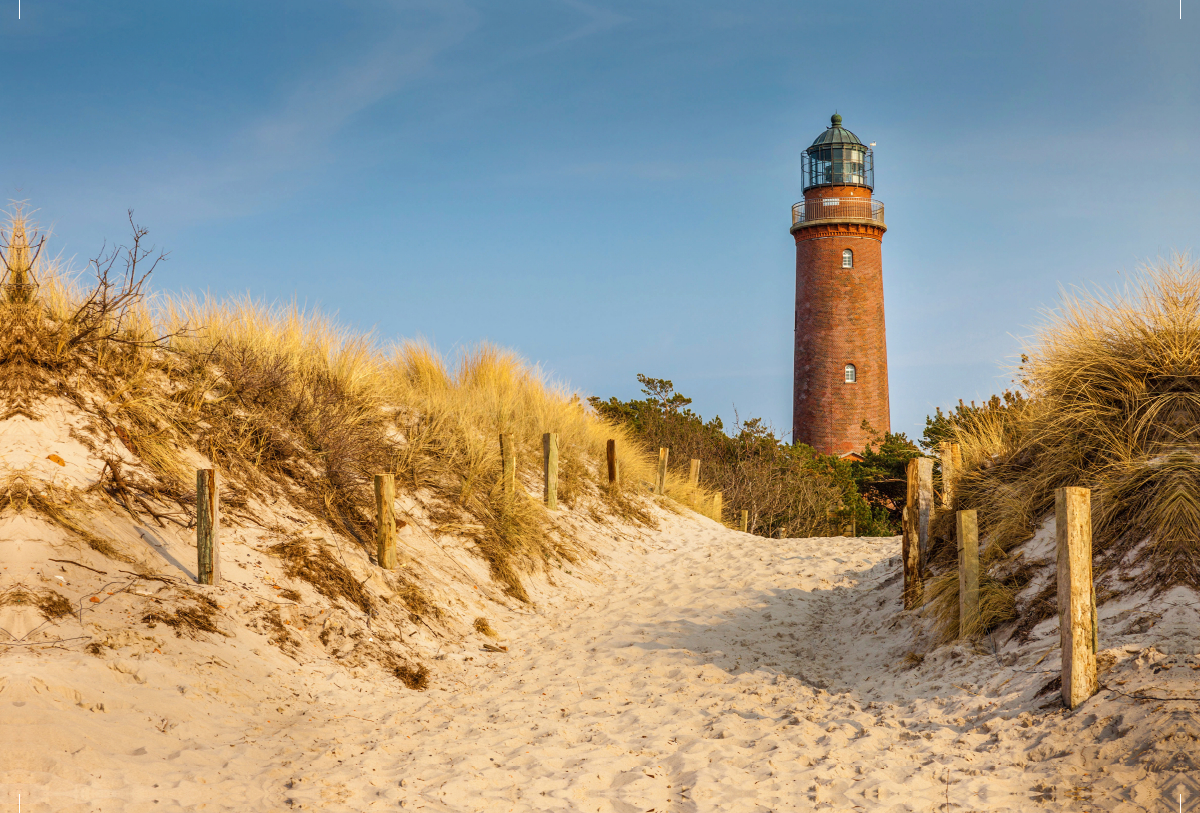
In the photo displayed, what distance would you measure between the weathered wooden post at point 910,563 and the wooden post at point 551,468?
18.9ft

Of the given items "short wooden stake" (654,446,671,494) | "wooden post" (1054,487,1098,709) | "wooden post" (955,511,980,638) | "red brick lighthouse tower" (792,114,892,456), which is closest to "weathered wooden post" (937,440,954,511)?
"wooden post" (955,511,980,638)

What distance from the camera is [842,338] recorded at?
2653 centimetres

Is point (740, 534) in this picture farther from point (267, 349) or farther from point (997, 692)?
point (997, 692)

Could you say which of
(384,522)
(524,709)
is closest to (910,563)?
(524,709)

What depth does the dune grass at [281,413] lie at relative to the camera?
7.74 metres

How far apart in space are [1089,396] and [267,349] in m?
Result: 9.28

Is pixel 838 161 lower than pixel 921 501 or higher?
higher

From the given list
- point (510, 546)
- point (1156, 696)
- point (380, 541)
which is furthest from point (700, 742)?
point (510, 546)

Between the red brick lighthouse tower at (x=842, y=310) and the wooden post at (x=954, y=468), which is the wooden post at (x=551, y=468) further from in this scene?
the red brick lighthouse tower at (x=842, y=310)

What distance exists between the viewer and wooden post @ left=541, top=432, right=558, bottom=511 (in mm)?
12625

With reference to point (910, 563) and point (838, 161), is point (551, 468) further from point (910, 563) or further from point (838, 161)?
point (838, 161)

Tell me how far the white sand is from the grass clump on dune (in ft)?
2.19

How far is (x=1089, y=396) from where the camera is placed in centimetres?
730

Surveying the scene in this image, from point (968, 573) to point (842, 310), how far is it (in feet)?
68.8
